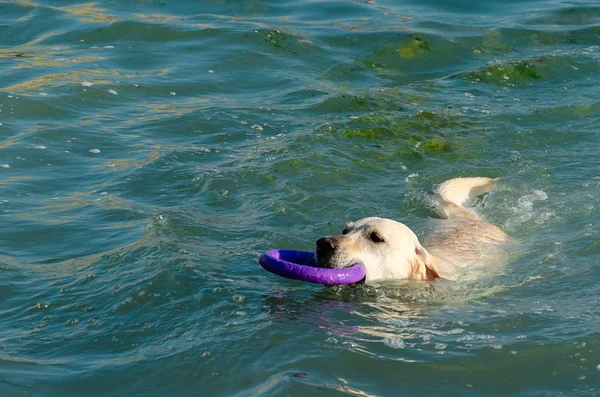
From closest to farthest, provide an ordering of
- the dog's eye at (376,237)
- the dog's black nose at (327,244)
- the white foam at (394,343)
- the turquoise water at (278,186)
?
the turquoise water at (278,186), the white foam at (394,343), the dog's black nose at (327,244), the dog's eye at (376,237)

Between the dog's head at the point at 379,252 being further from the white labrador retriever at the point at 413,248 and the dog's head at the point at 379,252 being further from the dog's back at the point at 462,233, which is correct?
the dog's back at the point at 462,233

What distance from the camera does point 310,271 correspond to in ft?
20.2

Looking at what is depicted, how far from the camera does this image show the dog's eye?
6562 millimetres

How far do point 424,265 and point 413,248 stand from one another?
153 millimetres

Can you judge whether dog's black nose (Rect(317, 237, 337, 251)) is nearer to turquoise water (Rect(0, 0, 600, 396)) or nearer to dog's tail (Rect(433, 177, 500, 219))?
turquoise water (Rect(0, 0, 600, 396))

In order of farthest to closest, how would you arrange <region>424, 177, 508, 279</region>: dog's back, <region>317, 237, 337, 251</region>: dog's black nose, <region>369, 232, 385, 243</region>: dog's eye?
<region>424, 177, 508, 279</region>: dog's back, <region>369, 232, 385, 243</region>: dog's eye, <region>317, 237, 337, 251</region>: dog's black nose

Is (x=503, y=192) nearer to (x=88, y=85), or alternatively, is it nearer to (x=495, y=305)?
(x=495, y=305)

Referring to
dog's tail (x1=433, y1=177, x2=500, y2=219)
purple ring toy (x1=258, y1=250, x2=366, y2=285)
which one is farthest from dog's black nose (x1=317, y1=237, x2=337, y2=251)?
dog's tail (x1=433, y1=177, x2=500, y2=219)

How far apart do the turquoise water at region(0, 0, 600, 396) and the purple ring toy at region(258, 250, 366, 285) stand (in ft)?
0.73

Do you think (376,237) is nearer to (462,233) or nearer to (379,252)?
(379,252)

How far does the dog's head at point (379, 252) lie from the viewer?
6410mm

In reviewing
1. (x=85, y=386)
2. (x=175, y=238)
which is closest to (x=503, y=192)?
(x=175, y=238)

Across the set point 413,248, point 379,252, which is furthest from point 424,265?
point 379,252

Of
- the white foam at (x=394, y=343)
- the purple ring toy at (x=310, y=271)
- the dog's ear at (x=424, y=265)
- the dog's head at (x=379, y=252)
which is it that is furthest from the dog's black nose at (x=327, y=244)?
the white foam at (x=394, y=343)
